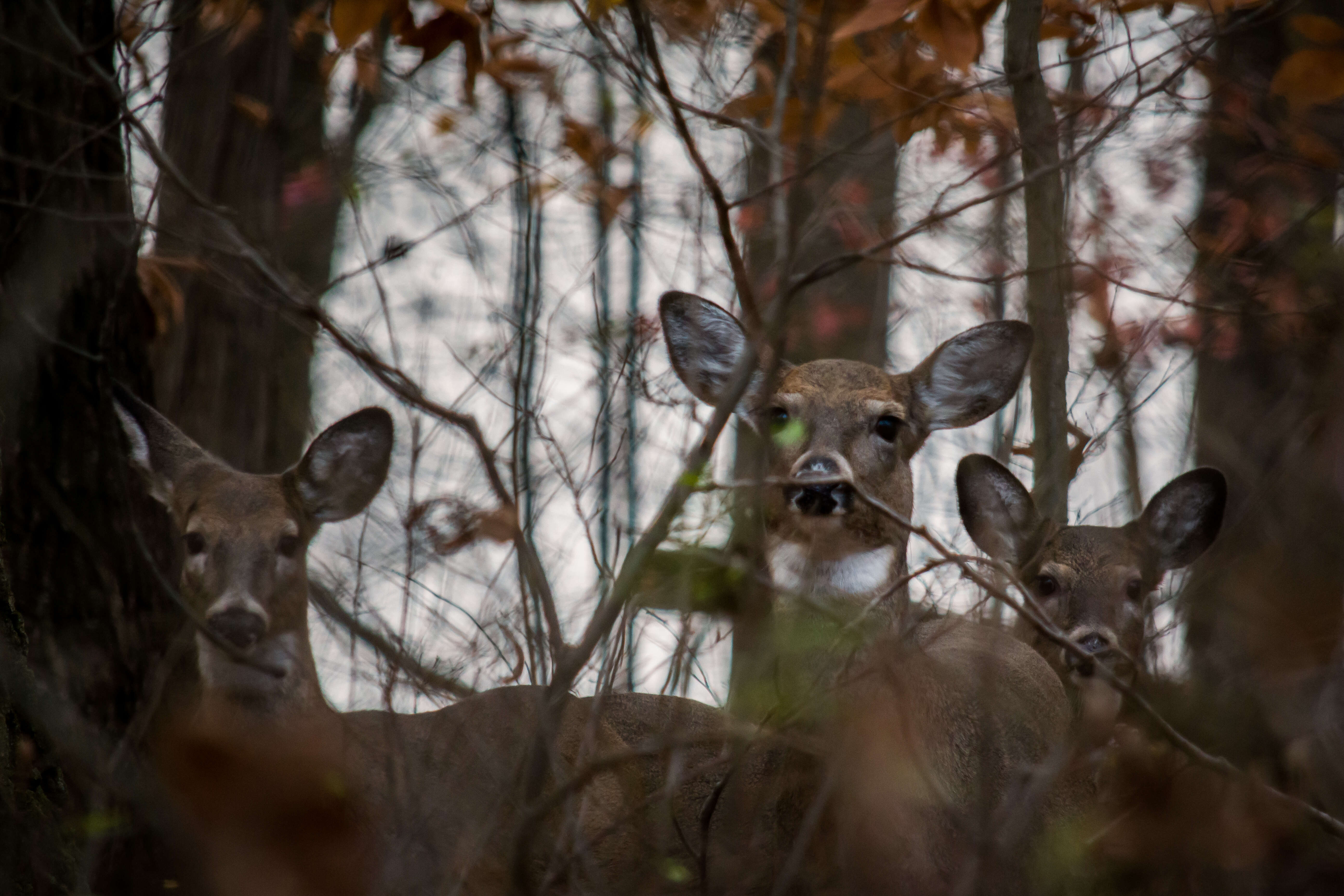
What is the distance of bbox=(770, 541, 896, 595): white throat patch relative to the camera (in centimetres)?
536

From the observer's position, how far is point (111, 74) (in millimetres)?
5910

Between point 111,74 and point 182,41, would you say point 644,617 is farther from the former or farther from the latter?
point 182,41

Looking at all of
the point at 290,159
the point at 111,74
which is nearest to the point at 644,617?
the point at 111,74

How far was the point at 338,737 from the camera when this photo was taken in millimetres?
5191

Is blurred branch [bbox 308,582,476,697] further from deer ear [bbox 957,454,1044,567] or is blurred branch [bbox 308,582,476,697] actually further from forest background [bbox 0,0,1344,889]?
deer ear [bbox 957,454,1044,567]

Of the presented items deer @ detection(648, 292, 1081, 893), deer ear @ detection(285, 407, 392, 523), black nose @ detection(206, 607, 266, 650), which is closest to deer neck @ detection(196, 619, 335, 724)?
black nose @ detection(206, 607, 266, 650)

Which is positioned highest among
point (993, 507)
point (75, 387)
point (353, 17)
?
point (353, 17)

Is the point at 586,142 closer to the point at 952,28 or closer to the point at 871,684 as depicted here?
the point at 952,28

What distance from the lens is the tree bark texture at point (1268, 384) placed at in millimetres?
4520

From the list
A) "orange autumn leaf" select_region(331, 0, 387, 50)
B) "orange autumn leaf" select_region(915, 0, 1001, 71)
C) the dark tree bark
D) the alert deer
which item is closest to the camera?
"orange autumn leaf" select_region(915, 0, 1001, 71)

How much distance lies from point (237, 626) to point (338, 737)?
555mm

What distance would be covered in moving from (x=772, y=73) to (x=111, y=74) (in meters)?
2.76

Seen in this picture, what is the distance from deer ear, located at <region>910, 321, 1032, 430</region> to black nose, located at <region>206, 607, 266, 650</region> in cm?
278

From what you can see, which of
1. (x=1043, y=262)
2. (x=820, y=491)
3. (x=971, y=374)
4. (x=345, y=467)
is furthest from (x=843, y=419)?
(x=345, y=467)
